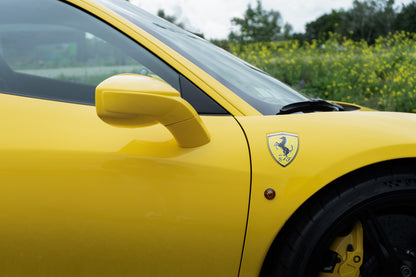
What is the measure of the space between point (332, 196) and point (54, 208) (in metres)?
0.89

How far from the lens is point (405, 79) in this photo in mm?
5574

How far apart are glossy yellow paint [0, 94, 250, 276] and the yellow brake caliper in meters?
0.38

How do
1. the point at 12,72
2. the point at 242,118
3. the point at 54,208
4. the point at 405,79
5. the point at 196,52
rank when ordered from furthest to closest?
1. the point at 405,79
2. the point at 196,52
3. the point at 12,72
4. the point at 242,118
5. the point at 54,208

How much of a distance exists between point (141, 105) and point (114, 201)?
33 cm

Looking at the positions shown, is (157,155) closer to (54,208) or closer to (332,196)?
(54,208)

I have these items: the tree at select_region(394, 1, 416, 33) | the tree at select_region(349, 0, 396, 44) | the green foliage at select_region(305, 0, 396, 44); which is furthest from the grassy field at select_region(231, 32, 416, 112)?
the tree at select_region(394, 1, 416, 33)

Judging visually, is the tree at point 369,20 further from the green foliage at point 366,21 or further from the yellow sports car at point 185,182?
the yellow sports car at point 185,182

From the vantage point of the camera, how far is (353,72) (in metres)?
6.43

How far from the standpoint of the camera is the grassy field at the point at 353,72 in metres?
5.48

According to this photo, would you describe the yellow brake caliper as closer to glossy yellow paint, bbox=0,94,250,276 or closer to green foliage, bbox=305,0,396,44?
glossy yellow paint, bbox=0,94,250,276

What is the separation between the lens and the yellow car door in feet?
3.62

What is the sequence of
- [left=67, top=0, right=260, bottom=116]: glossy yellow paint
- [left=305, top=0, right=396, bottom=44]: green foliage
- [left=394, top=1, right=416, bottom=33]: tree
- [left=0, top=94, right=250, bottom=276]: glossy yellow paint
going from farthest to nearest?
1. [left=394, top=1, right=416, bottom=33]: tree
2. [left=305, top=0, right=396, bottom=44]: green foliage
3. [left=67, top=0, right=260, bottom=116]: glossy yellow paint
4. [left=0, top=94, right=250, bottom=276]: glossy yellow paint

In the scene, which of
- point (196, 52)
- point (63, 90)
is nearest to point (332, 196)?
point (196, 52)

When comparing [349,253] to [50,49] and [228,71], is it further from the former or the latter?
[50,49]
